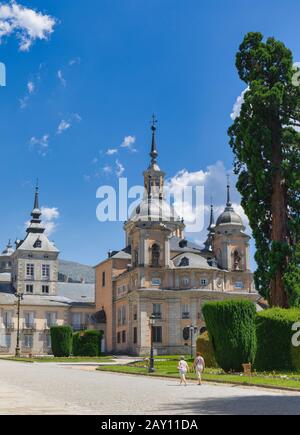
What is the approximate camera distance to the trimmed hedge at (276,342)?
95.6ft

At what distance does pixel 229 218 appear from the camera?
3231 inches

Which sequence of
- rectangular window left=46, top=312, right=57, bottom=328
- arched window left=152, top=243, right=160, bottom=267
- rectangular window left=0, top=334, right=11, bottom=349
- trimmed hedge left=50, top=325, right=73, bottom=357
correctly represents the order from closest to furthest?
trimmed hedge left=50, top=325, right=73, bottom=357
arched window left=152, top=243, right=160, bottom=267
rectangular window left=0, top=334, right=11, bottom=349
rectangular window left=46, top=312, right=57, bottom=328

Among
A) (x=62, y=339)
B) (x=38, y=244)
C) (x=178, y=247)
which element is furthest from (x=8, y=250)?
(x=62, y=339)

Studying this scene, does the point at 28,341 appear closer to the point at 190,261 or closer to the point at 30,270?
the point at 30,270

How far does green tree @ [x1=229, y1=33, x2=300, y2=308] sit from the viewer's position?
1437 inches

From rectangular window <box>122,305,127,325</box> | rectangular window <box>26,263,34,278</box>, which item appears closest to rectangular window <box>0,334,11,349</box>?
rectangular window <box>26,263,34,278</box>

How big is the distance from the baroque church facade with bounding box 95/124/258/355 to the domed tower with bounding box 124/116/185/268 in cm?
12

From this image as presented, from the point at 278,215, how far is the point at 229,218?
44993 millimetres

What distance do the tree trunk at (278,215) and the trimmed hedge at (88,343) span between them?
27.5 meters

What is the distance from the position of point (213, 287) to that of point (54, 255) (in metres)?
28.7

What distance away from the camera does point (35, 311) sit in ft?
284

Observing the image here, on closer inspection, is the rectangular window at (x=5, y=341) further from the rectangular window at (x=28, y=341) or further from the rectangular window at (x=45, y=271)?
the rectangular window at (x=45, y=271)

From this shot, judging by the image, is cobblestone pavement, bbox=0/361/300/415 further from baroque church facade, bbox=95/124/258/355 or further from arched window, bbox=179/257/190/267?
arched window, bbox=179/257/190/267

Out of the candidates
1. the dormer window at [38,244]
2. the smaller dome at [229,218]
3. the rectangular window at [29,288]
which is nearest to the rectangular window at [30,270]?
the rectangular window at [29,288]
